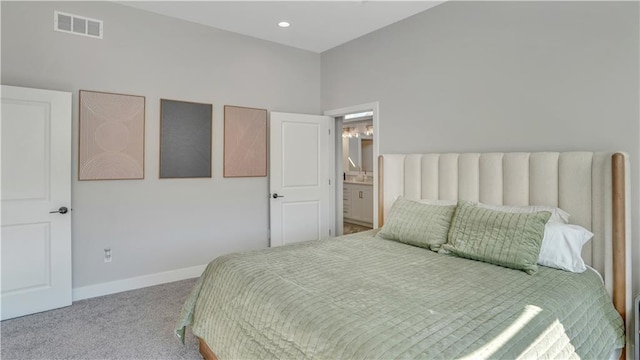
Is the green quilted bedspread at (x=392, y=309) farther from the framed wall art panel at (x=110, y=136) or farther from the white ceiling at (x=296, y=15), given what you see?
the white ceiling at (x=296, y=15)

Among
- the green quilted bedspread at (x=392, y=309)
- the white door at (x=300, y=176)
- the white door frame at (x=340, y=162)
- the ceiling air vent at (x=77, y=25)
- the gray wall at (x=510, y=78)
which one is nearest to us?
the green quilted bedspread at (x=392, y=309)

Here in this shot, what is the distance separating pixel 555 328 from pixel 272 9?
11.2ft

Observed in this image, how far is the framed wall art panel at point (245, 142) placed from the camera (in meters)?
3.97

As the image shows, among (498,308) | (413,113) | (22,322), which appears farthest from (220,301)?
(413,113)

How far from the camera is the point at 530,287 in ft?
5.72

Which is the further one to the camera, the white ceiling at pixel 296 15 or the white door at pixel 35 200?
the white ceiling at pixel 296 15

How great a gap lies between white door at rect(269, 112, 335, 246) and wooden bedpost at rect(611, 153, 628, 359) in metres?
3.11

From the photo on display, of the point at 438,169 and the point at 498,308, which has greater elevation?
the point at 438,169

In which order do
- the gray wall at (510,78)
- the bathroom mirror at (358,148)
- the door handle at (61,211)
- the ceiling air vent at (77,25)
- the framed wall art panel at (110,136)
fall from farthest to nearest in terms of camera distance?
the bathroom mirror at (358,148) → the framed wall art panel at (110,136) → the ceiling air vent at (77,25) → the door handle at (61,211) → the gray wall at (510,78)

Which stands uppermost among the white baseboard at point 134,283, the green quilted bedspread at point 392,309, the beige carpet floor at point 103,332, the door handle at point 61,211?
the door handle at point 61,211

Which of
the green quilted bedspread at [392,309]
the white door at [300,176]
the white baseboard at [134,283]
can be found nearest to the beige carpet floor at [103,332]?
the white baseboard at [134,283]

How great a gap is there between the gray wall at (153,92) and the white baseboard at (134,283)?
0.05 m

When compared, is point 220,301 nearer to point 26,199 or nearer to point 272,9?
point 26,199

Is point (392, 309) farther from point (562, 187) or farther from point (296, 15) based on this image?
point (296, 15)
